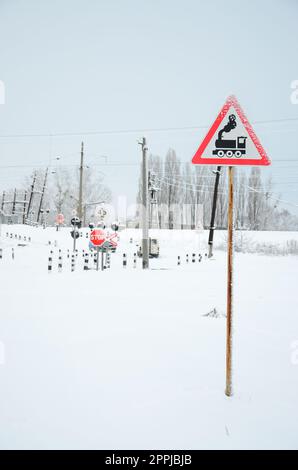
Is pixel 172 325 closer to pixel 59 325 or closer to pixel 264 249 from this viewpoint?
pixel 59 325

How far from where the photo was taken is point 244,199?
53719mm

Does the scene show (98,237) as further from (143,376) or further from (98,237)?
(143,376)

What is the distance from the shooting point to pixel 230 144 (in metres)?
3.69

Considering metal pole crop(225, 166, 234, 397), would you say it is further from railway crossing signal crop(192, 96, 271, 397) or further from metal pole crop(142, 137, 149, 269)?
metal pole crop(142, 137, 149, 269)

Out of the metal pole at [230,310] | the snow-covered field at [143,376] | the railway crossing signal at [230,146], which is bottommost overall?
the snow-covered field at [143,376]

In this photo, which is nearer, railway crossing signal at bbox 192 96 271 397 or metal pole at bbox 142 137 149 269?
railway crossing signal at bbox 192 96 271 397

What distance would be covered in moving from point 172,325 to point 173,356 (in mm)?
1745

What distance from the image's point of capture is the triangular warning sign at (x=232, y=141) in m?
3.68

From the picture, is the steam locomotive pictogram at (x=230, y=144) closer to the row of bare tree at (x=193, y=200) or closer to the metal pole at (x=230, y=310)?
the metal pole at (x=230, y=310)

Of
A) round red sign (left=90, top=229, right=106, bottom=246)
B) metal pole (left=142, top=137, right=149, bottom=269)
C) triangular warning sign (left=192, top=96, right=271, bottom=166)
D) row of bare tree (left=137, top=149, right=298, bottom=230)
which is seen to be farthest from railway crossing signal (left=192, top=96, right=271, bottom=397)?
row of bare tree (left=137, top=149, right=298, bottom=230)

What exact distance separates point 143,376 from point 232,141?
271 centimetres

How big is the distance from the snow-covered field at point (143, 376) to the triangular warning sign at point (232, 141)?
236 centimetres

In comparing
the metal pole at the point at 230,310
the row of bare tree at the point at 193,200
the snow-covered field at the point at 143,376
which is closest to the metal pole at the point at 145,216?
the snow-covered field at the point at 143,376

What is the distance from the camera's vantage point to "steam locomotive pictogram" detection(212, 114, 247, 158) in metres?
3.68
